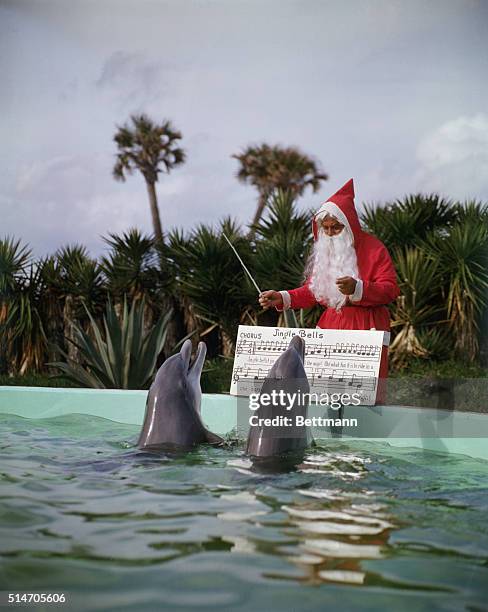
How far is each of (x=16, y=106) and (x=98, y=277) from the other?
1435 centimetres

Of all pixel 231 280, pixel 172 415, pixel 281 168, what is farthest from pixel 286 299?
pixel 281 168

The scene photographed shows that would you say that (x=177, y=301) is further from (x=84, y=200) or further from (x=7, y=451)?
(x=84, y=200)

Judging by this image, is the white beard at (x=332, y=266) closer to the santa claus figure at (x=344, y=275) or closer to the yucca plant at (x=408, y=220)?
the santa claus figure at (x=344, y=275)

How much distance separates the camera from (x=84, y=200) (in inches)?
1046

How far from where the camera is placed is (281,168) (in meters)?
25.5

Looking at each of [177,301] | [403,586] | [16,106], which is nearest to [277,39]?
[16,106]

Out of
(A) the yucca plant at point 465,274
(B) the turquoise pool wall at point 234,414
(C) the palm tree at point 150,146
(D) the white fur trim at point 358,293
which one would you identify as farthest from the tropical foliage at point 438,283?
(C) the palm tree at point 150,146

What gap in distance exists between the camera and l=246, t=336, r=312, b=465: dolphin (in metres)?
2.74

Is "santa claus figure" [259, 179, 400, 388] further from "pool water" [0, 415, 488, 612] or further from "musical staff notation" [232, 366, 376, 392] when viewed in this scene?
"pool water" [0, 415, 488, 612]

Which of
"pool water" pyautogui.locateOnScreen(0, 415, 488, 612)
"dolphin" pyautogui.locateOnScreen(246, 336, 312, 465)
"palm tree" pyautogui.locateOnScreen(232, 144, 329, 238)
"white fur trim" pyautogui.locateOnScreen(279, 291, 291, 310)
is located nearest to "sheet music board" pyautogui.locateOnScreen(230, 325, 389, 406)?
"white fur trim" pyautogui.locateOnScreen(279, 291, 291, 310)

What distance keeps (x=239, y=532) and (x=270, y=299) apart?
8.30 feet

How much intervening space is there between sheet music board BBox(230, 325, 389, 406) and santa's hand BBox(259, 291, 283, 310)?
0.27 m

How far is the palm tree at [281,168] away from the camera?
25438 mm

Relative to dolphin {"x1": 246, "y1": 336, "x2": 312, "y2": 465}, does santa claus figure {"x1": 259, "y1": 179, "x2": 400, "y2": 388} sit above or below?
above
